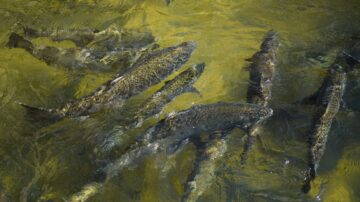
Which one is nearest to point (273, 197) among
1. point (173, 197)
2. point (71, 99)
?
point (173, 197)

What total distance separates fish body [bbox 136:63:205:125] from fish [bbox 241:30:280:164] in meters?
0.78

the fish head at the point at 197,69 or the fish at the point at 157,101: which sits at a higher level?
the fish head at the point at 197,69

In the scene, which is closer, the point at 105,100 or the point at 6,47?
the point at 105,100

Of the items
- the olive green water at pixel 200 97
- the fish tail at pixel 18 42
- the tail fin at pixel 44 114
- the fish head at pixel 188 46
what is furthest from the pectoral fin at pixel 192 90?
the fish tail at pixel 18 42

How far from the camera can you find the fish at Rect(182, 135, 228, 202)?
469cm

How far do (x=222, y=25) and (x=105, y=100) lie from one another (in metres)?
2.87

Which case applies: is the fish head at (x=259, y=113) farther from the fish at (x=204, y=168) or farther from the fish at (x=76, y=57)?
the fish at (x=76, y=57)

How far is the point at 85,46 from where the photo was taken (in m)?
6.93

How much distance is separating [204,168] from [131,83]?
166 centimetres

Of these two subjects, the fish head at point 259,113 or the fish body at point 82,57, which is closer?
the fish head at point 259,113

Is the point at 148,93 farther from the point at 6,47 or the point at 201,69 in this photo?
the point at 6,47

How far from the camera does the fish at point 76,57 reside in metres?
6.51

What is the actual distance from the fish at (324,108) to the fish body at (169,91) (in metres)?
1.54

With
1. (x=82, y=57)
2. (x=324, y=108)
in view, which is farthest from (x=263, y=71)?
(x=82, y=57)
